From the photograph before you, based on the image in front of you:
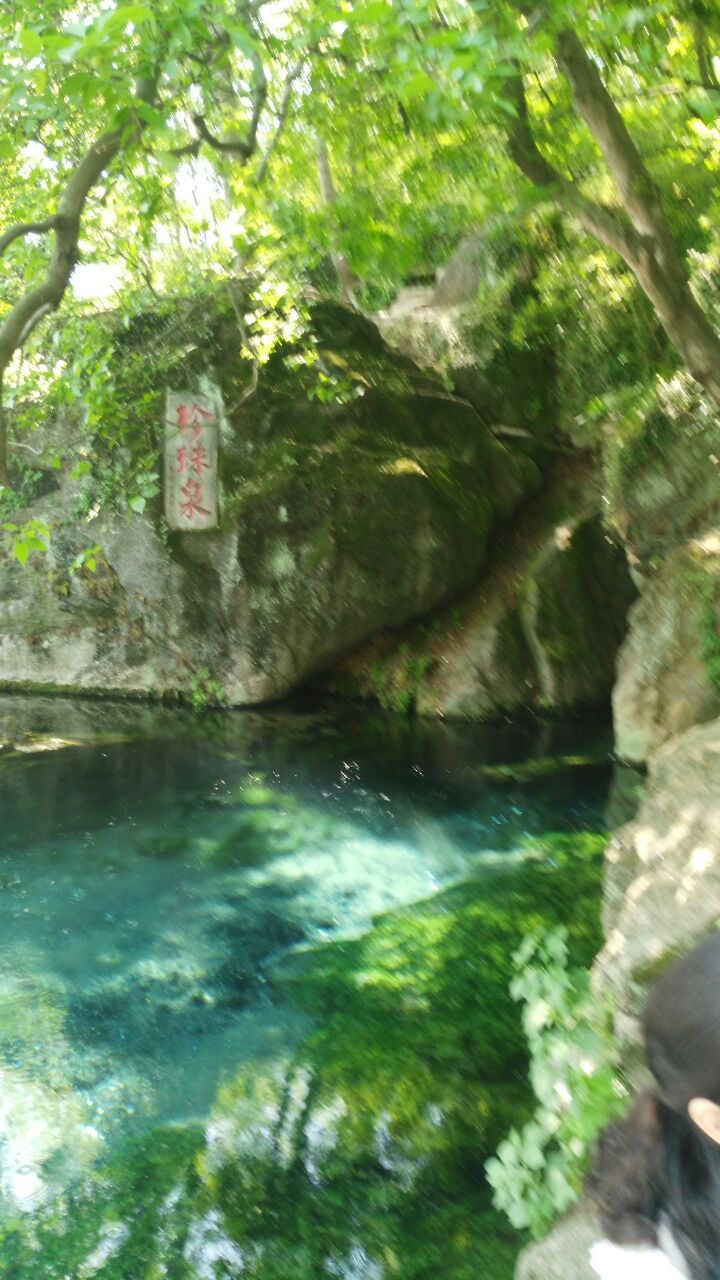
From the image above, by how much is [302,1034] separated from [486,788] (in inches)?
180

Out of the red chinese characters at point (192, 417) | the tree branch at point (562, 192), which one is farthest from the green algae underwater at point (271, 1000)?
the tree branch at point (562, 192)

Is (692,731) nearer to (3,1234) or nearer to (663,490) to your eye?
(3,1234)

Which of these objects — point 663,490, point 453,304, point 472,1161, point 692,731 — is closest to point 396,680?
point 663,490

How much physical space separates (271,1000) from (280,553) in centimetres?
693

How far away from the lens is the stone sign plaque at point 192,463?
37.3 ft

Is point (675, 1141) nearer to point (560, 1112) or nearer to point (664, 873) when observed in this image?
point (560, 1112)

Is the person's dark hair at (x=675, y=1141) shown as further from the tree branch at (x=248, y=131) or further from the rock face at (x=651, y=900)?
the tree branch at (x=248, y=131)

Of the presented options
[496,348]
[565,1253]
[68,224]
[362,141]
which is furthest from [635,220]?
[496,348]

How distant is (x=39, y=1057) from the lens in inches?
201

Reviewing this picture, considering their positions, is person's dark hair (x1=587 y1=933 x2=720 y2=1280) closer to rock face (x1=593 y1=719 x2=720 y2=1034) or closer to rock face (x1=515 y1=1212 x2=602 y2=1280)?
rock face (x1=515 y1=1212 x2=602 y2=1280)

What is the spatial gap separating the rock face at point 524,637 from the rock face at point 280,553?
540 millimetres

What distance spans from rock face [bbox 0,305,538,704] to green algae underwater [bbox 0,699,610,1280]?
7.16ft

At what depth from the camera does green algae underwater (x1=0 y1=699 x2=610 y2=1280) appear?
12.8 feet

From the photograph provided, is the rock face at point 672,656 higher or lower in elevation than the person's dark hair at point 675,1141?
higher
